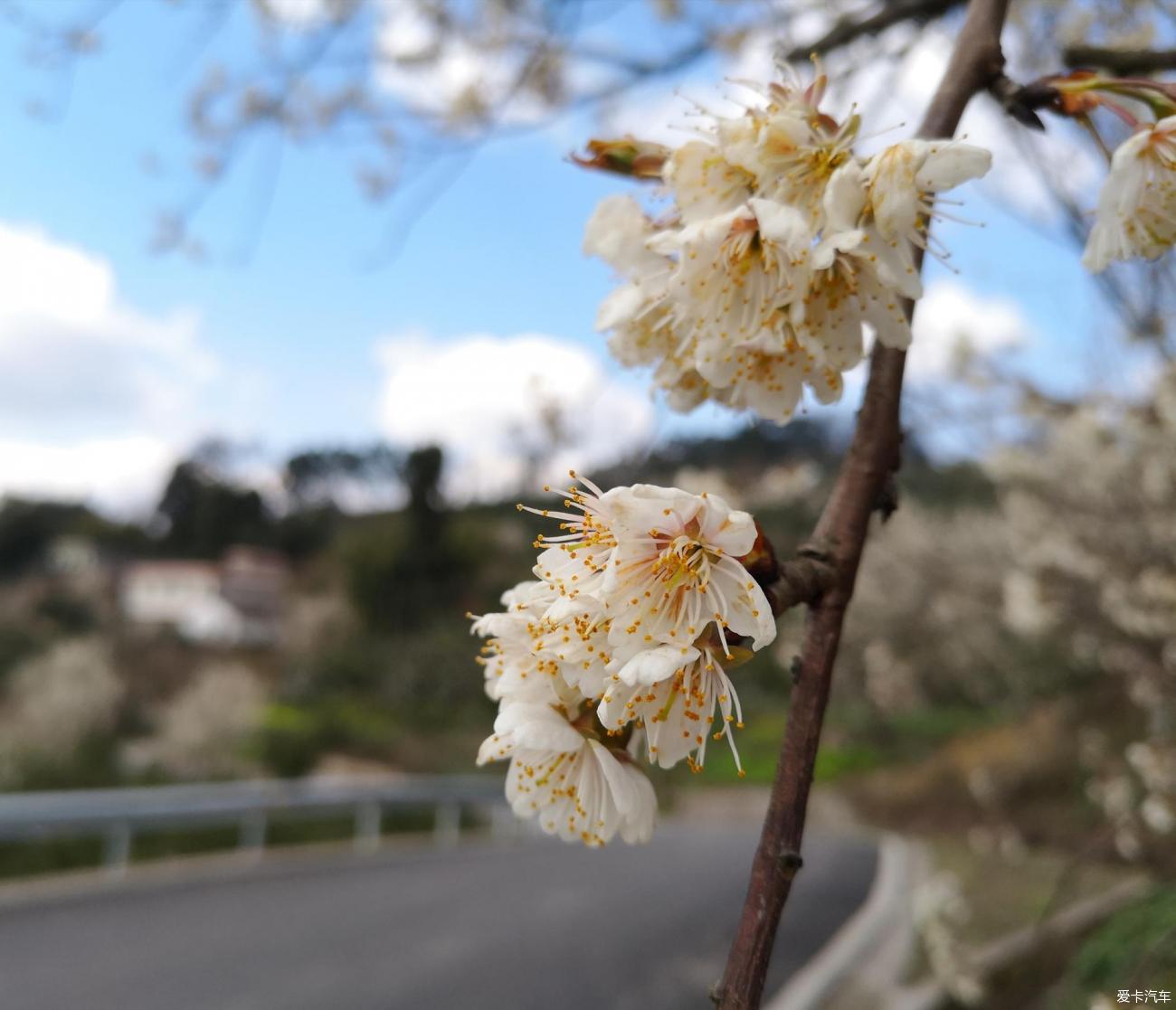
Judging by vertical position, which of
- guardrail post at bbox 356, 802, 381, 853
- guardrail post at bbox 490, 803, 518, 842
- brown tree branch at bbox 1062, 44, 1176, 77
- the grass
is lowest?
guardrail post at bbox 490, 803, 518, 842

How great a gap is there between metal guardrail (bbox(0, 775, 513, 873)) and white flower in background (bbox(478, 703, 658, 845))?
7.70 metres

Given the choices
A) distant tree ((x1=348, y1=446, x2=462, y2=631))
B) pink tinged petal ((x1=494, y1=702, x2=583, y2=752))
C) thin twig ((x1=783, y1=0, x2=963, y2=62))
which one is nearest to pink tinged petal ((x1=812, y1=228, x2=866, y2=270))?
pink tinged petal ((x1=494, y1=702, x2=583, y2=752))

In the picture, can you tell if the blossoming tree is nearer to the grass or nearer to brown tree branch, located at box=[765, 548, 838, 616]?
brown tree branch, located at box=[765, 548, 838, 616]

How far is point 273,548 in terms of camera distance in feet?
148

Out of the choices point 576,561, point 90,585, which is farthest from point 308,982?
point 90,585

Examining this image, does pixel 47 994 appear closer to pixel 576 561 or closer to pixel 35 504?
pixel 576 561

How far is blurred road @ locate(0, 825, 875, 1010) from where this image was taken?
17.3 feet

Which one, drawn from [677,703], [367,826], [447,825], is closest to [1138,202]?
[677,703]

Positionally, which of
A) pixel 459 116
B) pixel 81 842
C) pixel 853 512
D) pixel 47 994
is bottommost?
pixel 81 842

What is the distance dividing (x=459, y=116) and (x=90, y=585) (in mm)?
Answer: 29273

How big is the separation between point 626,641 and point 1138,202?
0.75m

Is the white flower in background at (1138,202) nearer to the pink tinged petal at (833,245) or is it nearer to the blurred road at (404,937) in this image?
the pink tinged petal at (833,245)

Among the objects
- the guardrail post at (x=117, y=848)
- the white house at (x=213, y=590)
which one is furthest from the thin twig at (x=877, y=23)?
the white house at (x=213, y=590)

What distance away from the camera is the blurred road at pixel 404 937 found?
17.3 feet
